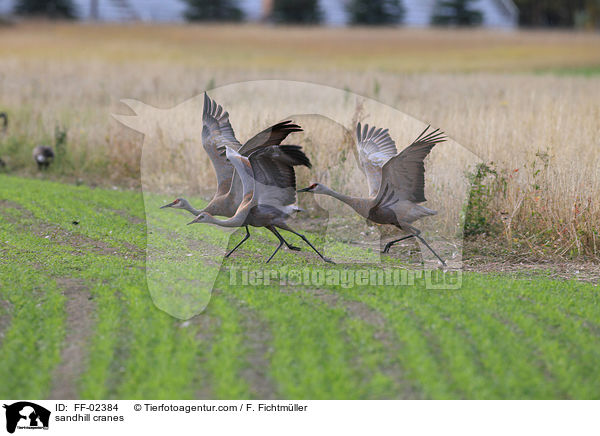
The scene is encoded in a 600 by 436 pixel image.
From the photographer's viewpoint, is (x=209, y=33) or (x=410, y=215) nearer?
(x=410, y=215)

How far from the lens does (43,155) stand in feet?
48.8

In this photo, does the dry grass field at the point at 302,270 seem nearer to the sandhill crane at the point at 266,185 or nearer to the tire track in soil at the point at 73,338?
the tire track in soil at the point at 73,338

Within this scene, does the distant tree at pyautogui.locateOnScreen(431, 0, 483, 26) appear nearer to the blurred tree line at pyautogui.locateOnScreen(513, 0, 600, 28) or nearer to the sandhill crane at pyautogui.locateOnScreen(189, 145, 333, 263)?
the blurred tree line at pyautogui.locateOnScreen(513, 0, 600, 28)

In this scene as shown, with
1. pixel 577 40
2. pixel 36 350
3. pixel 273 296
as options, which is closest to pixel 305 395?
pixel 273 296

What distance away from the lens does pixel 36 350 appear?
6.08m

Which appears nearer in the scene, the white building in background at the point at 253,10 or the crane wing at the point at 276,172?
the crane wing at the point at 276,172

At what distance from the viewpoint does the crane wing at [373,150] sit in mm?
8281

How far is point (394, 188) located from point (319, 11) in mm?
51493

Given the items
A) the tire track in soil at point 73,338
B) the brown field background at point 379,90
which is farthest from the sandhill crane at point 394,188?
the tire track in soil at point 73,338

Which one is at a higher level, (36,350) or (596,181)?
(596,181)

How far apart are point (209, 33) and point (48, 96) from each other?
97.2 ft

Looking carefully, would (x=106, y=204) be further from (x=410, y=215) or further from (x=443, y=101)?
(x=443, y=101)

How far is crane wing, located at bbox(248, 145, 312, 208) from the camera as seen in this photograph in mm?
7102

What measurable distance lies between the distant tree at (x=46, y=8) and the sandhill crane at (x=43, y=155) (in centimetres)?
4221
